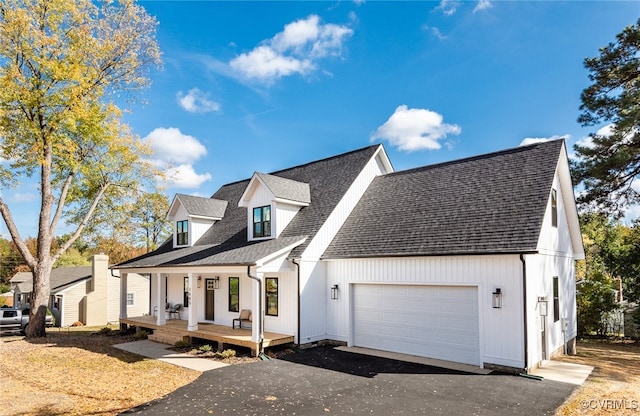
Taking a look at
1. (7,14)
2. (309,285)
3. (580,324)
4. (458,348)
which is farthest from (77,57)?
(580,324)

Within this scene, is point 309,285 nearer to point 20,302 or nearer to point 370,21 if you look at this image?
point 370,21

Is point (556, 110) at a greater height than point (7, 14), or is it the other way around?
point (7, 14)

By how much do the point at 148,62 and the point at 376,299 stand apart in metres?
17.1

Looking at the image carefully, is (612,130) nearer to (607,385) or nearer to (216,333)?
(607,385)

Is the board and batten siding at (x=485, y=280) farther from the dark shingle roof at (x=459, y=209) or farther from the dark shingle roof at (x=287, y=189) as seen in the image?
the dark shingle roof at (x=287, y=189)

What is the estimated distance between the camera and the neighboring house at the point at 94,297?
28203mm

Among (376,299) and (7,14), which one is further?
(7,14)

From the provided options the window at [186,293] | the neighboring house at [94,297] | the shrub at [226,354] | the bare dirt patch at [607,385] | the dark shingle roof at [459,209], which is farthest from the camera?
the neighboring house at [94,297]

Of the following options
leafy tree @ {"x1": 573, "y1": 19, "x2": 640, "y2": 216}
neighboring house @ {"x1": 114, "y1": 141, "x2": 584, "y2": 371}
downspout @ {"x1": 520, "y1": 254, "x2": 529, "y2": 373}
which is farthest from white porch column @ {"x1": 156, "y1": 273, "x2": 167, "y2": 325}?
leafy tree @ {"x1": 573, "y1": 19, "x2": 640, "y2": 216}

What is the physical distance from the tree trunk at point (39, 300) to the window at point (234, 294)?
9.41 meters

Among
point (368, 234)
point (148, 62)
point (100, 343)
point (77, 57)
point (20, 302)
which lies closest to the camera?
point (368, 234)

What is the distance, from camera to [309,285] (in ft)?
44.8

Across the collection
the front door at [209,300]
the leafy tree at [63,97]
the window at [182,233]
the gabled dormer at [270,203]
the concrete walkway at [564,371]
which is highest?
the leafy tree at [63,97]

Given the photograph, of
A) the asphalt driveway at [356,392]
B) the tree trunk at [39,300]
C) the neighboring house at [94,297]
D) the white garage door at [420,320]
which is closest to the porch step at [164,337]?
the asphalt driveway at [356,392]
